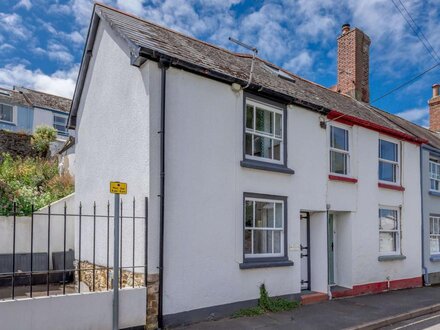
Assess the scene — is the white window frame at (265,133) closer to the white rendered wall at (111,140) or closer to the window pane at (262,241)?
the window pane at (262,241)

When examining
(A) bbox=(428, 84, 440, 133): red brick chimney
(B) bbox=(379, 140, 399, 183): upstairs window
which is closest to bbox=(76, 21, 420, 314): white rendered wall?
(B) bbox=(379, 140, 399, 183): upstairs window

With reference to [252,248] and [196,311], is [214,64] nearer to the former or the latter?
[252,248]

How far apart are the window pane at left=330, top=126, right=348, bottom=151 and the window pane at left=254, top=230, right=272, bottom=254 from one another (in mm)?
3566

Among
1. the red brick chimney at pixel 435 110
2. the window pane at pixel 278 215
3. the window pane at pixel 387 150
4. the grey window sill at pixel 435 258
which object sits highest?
the red brick chimney at pixel 435 110

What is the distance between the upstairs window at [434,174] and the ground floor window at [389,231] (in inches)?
118

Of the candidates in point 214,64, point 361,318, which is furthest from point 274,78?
point 361,318

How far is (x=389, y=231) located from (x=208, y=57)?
806cm

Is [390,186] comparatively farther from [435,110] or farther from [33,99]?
[33,99]

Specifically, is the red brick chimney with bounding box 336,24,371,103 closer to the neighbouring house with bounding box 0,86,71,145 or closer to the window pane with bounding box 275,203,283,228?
the window pane with bounding box 275,203,283,228

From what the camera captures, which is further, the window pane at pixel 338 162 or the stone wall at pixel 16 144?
the stone wall at pixel 16 144

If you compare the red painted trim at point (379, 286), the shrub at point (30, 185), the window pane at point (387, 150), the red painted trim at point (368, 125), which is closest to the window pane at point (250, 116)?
the red painted trim at point (368, 125)

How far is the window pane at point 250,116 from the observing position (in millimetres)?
9195

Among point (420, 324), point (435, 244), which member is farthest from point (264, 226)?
point (435, 244)

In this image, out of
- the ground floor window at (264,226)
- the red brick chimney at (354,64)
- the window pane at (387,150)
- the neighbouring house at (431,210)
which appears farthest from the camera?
the red brick chimney at (354,64)
